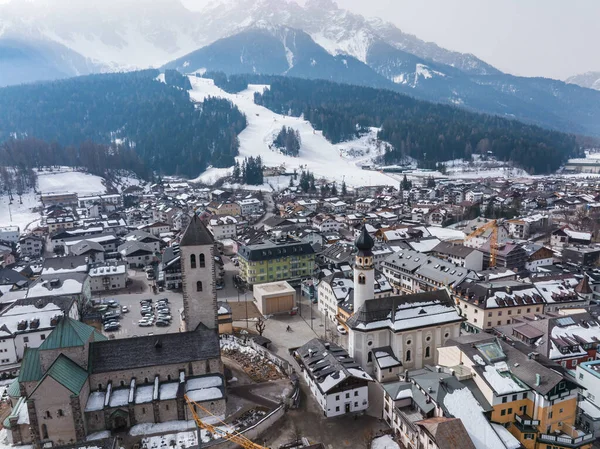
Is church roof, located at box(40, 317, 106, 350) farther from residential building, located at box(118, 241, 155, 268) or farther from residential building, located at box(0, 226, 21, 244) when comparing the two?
residential building, located at box(0, 226, 21, 244)

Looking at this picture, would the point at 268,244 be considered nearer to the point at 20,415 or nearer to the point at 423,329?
the point at 423,329

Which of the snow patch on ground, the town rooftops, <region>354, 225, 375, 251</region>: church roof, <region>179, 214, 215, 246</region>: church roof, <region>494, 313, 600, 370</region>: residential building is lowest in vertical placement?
the snow patch on ground

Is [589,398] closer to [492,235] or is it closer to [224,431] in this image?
[224,431]

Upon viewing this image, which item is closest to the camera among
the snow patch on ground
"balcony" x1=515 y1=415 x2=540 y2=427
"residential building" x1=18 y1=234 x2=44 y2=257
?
"balcony" x1=515 y1=415 x2=540 y2=427

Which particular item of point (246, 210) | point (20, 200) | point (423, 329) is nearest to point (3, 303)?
point (423, 329)

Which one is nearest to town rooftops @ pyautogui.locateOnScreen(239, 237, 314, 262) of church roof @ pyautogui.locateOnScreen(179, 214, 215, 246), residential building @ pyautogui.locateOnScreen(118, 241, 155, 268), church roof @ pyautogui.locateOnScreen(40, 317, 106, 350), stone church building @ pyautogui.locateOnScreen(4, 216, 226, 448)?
residential building @ pyautogui.locateOnScreen(118, 241, 155, 268)

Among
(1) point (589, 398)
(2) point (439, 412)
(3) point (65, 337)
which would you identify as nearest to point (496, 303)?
(1) point (589, 398)
